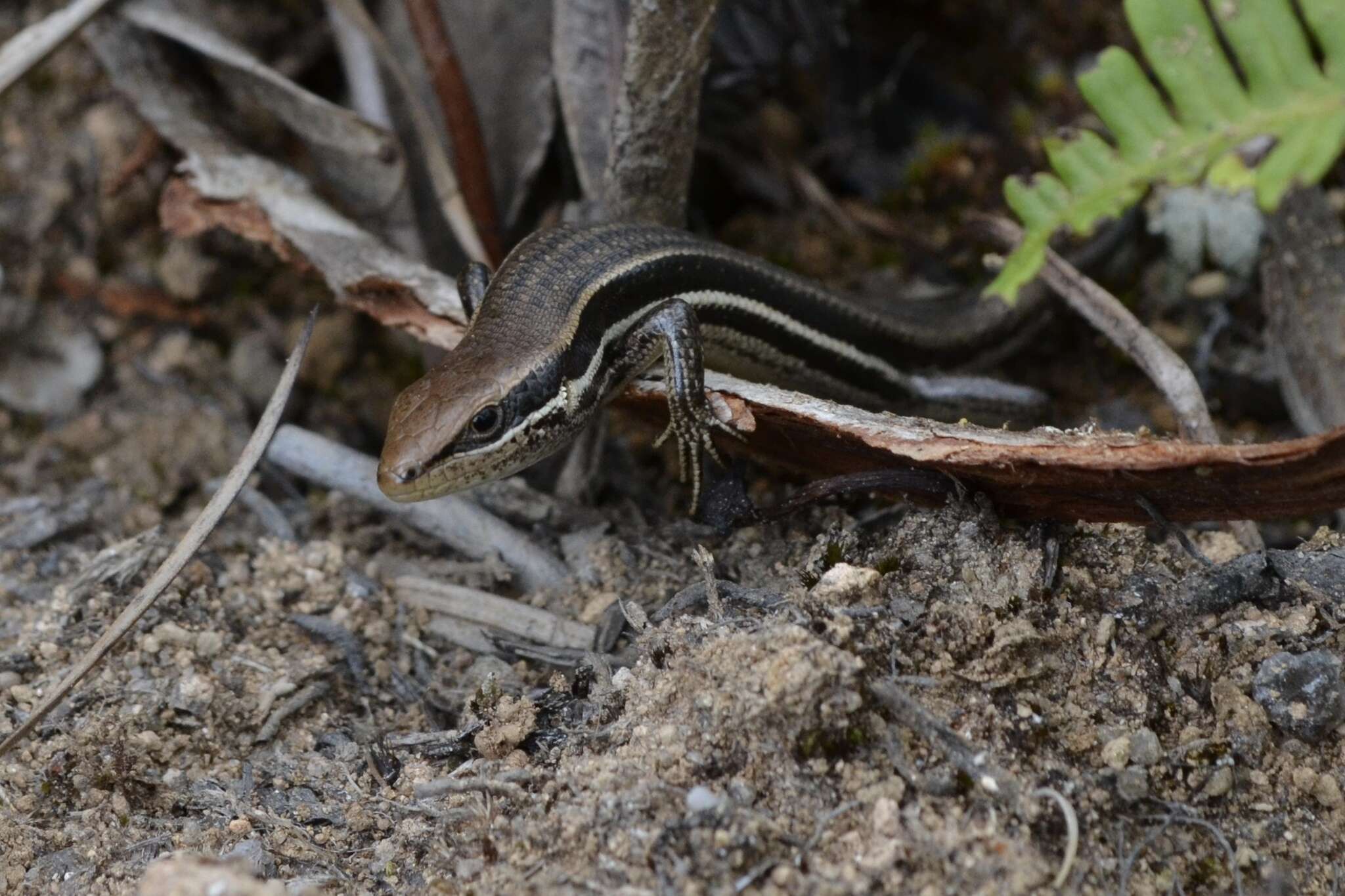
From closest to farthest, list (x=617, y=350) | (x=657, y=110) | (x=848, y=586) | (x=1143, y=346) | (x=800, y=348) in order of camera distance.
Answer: (x=848, y=586) → (x=1143, y=346) → (x=617, y=350) → (x=657, y=110) → (x=800, y=348)

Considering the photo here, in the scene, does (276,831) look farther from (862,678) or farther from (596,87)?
(596,87)

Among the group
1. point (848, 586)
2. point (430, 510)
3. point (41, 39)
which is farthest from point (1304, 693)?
point (41, 39)

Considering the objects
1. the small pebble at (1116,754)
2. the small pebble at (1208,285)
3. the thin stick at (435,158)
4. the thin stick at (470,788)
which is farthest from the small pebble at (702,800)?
the small pebble at (1208,285)

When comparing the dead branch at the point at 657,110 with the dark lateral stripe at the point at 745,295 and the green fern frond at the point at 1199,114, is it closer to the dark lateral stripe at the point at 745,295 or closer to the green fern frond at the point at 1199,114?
the dark lateral stripe at the point at 745,295

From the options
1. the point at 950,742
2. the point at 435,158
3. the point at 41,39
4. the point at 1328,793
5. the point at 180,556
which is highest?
the point at 41,39

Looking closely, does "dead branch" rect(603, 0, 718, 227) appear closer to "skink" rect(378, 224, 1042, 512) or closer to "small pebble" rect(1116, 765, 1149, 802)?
"skink" rect(378, 224, 1042, 512)

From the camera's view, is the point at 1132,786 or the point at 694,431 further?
the point at 694,431

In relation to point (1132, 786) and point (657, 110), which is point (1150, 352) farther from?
point (657, 110)
